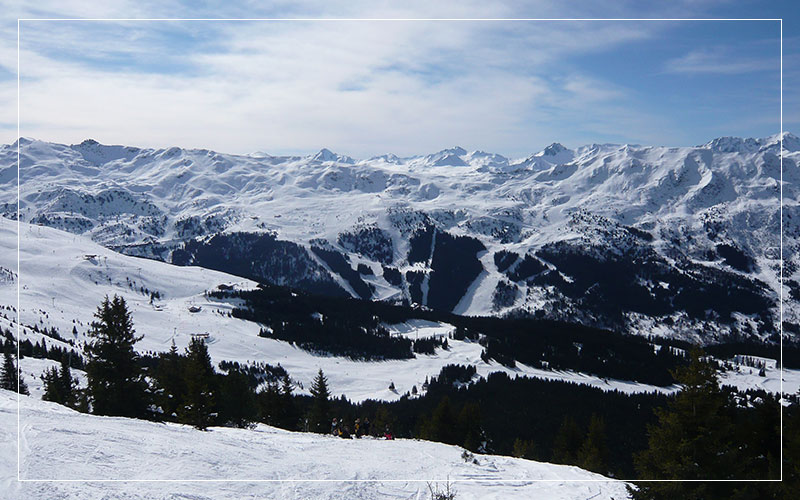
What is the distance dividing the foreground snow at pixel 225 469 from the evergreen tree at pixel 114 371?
766cm

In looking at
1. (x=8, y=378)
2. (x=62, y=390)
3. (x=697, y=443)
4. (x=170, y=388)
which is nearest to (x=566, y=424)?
(x=170, y=388)

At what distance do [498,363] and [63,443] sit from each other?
A: 161675 mm

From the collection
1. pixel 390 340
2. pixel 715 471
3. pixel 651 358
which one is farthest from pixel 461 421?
pixel 651 358

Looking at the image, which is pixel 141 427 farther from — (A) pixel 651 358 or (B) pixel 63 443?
(A) pixel 651 358

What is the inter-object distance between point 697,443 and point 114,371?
30.0 meters

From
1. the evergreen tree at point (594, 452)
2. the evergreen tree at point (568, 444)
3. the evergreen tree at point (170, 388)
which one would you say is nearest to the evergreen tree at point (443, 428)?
the evergreen tree at point (594, 452)

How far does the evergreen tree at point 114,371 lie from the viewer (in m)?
28.3

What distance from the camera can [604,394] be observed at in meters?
142

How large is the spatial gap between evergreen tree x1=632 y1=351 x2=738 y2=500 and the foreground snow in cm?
192

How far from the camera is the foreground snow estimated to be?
1324 cm

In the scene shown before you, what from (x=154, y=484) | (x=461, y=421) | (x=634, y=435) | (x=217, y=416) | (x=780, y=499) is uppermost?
(x=154, y=484)

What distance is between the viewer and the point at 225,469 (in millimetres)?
15242

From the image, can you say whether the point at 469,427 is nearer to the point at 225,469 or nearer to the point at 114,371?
the point at 114,371

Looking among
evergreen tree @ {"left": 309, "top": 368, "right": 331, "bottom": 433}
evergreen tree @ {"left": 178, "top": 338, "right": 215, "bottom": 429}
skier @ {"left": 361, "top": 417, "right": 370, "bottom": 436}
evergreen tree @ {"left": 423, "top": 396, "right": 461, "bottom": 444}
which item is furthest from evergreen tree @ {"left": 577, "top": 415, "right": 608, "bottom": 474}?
evergreen tree @ {"left": 178, "top": 338, "right": 215, "bottom": 429}
